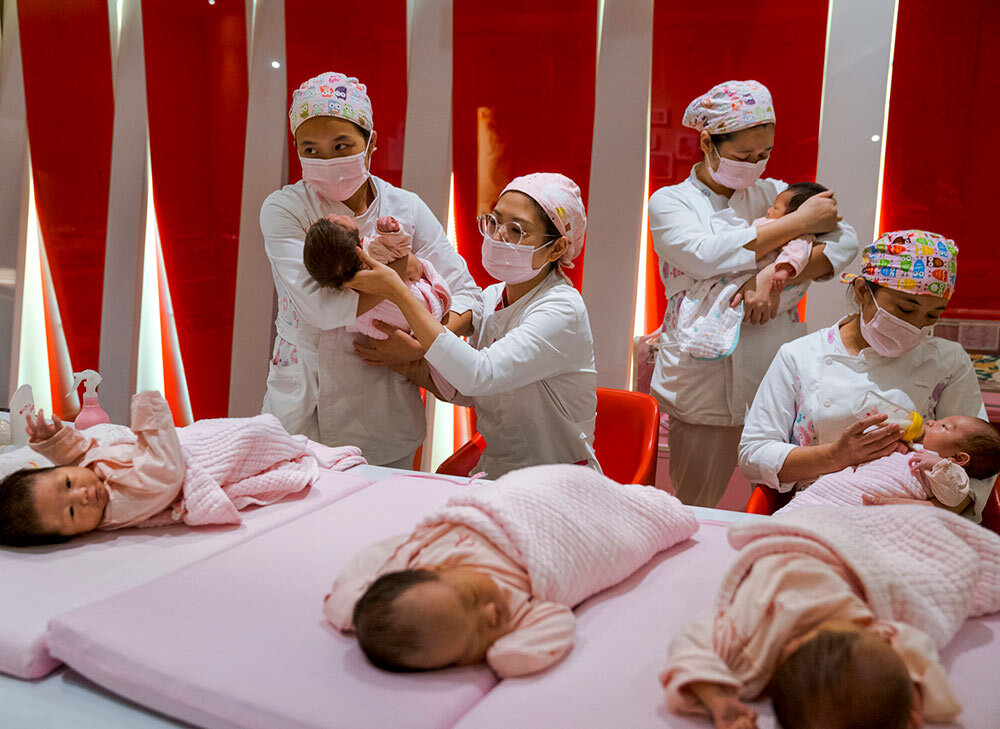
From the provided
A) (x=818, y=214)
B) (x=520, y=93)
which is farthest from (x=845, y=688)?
(x=520, y=93)

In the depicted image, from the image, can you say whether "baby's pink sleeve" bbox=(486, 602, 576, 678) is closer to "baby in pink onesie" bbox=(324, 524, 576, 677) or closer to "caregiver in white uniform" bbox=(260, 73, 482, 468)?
"baby in pink onesie" bbox=(324, 524, 576, 677)

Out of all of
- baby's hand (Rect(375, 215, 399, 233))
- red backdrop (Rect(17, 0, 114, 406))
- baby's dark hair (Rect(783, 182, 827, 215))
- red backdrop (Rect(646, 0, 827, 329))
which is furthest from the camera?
red backdrop (Rect(17, 0, 114, 406))

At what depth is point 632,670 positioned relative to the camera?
116 cm

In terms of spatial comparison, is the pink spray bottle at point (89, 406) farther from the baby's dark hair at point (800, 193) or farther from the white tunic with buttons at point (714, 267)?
the baby's dark hair at point (800, 193)

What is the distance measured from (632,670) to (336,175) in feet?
5.91

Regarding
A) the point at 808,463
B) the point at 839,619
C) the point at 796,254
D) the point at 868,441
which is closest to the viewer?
the point at 839,619

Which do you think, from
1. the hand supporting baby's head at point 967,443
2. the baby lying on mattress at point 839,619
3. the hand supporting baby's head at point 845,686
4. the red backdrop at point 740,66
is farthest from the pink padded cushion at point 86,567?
the red backdrop at point 740,66

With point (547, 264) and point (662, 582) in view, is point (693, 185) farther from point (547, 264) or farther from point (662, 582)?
point (662, 582)

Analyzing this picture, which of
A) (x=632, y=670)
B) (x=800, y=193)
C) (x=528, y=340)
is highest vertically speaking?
(x=800, y=193)

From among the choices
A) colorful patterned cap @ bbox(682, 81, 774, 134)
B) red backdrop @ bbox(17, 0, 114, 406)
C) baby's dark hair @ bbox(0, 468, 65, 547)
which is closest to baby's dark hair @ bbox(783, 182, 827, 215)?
colorful patterned cap @ bbox(682, 81, 774, 134)

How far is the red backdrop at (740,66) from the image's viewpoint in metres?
3.29

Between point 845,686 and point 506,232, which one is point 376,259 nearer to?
point 506,232

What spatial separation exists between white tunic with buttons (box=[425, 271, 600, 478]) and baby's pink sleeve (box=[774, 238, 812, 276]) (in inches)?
29.2

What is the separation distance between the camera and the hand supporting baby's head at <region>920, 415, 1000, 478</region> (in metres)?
1.84
